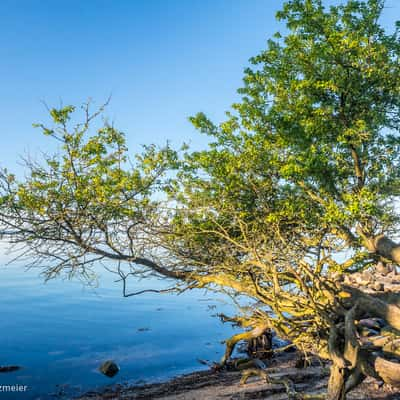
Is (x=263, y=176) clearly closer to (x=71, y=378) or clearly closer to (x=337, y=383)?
(x=337, y=383)

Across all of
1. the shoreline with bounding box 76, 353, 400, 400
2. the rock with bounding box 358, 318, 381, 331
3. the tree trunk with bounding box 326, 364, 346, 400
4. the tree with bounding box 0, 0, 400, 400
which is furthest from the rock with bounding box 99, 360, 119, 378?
the tree trunk with bounding box 326, 364, 346, 400

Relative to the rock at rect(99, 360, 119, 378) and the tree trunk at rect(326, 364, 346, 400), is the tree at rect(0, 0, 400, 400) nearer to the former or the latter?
the tree trunk at rect(326, 364, 346, 400)

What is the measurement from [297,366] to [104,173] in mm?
14373

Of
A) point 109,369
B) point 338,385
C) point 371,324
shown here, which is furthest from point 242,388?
point 109,369

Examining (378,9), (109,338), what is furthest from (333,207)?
(109,338)

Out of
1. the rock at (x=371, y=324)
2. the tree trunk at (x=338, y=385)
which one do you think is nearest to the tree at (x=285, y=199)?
the tree trunk at (x=338, y=385)

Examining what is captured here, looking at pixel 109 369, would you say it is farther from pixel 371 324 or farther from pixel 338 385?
pixel 338 385

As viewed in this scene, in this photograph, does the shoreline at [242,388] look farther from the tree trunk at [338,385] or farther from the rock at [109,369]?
the rock at [109,369]

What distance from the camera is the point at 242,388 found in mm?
13492

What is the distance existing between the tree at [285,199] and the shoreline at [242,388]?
2.48 m

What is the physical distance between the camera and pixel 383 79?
12078 mm

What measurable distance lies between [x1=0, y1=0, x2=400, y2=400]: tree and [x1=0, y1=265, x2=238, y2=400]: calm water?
2075 mm

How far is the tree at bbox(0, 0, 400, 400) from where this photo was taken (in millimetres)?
9883

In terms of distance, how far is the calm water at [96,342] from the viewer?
21.1m
